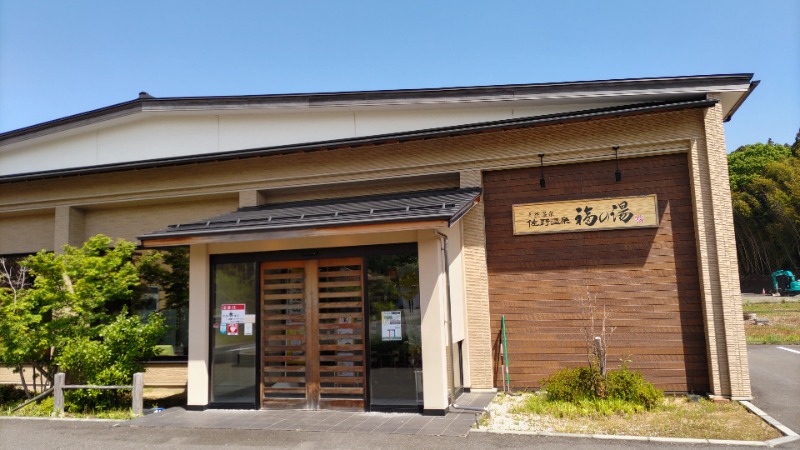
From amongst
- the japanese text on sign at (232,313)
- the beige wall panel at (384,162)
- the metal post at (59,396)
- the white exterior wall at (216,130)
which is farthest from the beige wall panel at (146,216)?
the metal post at (59,396)

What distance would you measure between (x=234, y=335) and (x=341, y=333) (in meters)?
2.15

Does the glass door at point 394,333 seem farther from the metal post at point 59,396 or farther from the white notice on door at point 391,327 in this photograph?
the metal post at point 59,396

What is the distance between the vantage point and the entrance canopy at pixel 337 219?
28.5 ft

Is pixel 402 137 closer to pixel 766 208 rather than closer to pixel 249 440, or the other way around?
pixel 249 440

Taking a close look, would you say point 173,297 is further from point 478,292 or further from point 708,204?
point 708,204

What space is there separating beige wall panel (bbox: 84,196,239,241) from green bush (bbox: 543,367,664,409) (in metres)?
7.99

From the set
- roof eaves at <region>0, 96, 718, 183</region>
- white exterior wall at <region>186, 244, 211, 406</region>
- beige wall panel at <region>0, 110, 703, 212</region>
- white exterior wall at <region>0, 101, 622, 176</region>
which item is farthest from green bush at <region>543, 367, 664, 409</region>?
white exterior wall at <region>186, 244, 211, 406</region>

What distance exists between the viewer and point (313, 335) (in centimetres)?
972

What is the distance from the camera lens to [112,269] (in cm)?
1148

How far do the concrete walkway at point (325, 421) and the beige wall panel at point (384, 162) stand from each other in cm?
458

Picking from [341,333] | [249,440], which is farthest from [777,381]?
[249,440]

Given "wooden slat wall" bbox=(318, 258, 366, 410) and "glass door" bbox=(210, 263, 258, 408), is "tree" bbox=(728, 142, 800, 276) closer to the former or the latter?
"wooden slat wall" bbox=(318, 258, 366, 410)

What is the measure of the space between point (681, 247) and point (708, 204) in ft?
2.83

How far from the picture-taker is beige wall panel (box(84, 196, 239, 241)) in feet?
42.6
